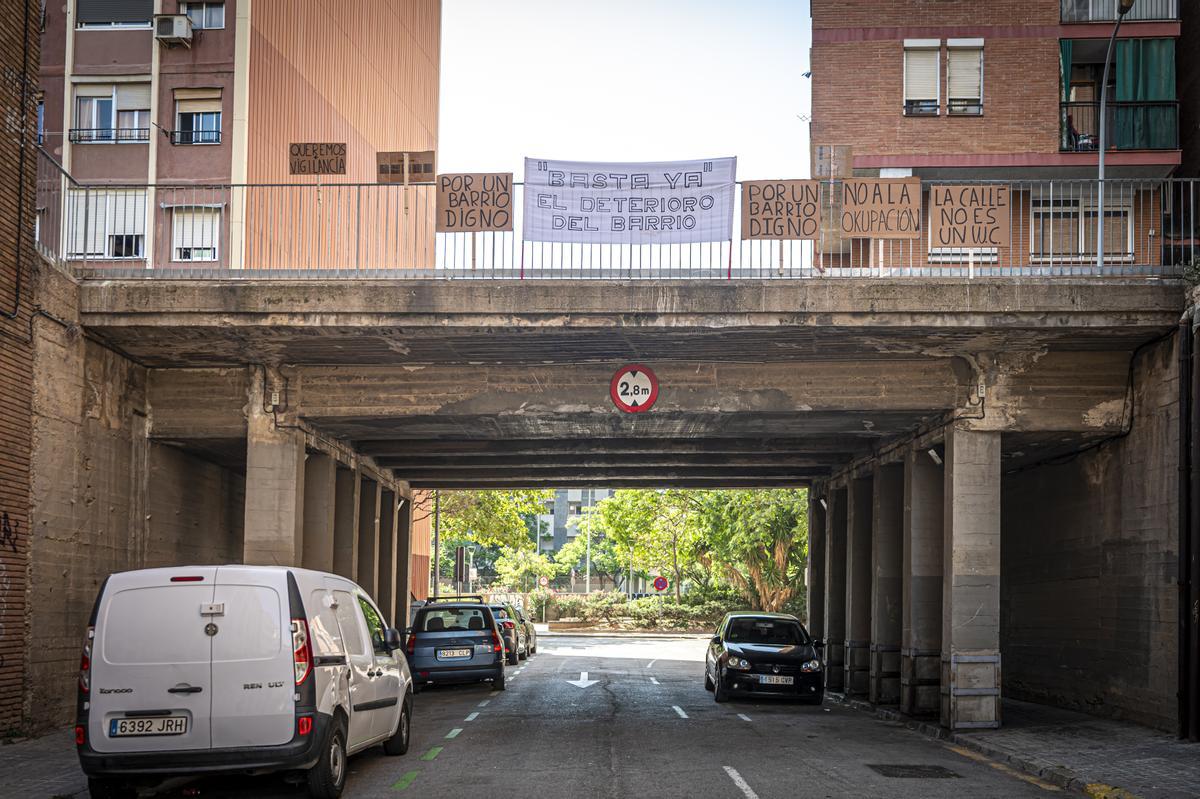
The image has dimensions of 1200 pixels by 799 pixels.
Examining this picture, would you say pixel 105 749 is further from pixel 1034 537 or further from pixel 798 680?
pixel 1034 537

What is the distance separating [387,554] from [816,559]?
10789 mm

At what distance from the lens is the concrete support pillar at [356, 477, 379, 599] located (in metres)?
27.9

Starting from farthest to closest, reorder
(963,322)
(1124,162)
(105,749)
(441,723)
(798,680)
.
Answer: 1. (1124,162)
2. (798,680)
3. (441,723)
4. (963,322)
5. (105,749)

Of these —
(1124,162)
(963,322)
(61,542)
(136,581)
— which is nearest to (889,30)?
(1124,162)

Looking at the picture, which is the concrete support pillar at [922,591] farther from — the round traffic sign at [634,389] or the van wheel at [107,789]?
the van wheel at [107,789]

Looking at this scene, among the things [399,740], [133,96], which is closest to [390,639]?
[399,740]

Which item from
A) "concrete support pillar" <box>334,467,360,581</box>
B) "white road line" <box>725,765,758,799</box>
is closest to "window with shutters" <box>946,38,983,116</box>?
"concrete support pillar" <box>334,467,360,581</box>

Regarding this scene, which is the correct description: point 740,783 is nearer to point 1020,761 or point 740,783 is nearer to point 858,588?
point 1020,761

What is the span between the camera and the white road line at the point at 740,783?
34.7 ft

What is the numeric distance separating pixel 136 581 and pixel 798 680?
551 inches

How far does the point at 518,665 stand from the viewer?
34.5m

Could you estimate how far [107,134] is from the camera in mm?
33500

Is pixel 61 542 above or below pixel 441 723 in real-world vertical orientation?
above

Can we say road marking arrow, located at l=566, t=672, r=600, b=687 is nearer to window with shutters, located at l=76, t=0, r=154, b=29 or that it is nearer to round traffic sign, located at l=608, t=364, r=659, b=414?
round traffic sign, located at l=608, t=364, r=659, b=414
